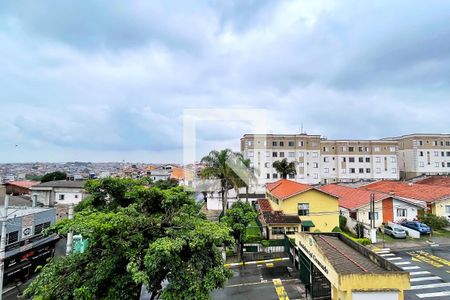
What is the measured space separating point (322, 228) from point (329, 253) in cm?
1234

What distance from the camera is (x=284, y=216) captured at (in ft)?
78.0

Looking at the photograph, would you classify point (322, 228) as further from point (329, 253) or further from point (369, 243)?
point (329, 253)

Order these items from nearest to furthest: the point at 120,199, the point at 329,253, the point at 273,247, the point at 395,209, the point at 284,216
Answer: the point at 120,199 < the point at 329,253 < the point at 273,247 < the point at 284,216 < the point at 395,209

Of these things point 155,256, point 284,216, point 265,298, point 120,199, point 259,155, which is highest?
point 259,155

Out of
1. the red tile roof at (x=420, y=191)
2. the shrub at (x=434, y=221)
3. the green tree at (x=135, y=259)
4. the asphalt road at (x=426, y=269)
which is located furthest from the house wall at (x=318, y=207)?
the green tree at (x=135, y=259)

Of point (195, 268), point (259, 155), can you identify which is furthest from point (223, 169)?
point (259, 155)

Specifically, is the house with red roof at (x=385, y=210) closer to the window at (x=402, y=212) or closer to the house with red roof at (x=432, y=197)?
the window at (x=402, y=212)

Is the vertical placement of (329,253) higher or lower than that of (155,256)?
lower

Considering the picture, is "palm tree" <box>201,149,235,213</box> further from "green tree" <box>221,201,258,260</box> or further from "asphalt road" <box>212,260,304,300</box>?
"asphalt road" <box>212,260,304,300</box>

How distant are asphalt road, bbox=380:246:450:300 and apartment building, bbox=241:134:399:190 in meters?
32.2

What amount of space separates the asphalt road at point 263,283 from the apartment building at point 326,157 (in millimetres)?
33911

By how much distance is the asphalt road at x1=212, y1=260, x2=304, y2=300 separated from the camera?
13.9 m

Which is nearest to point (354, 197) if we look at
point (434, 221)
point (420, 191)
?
point (434, 221)

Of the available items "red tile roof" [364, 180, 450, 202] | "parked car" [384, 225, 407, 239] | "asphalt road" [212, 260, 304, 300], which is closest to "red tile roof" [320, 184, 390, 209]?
"parked car" [384, 225, 407, 239]
